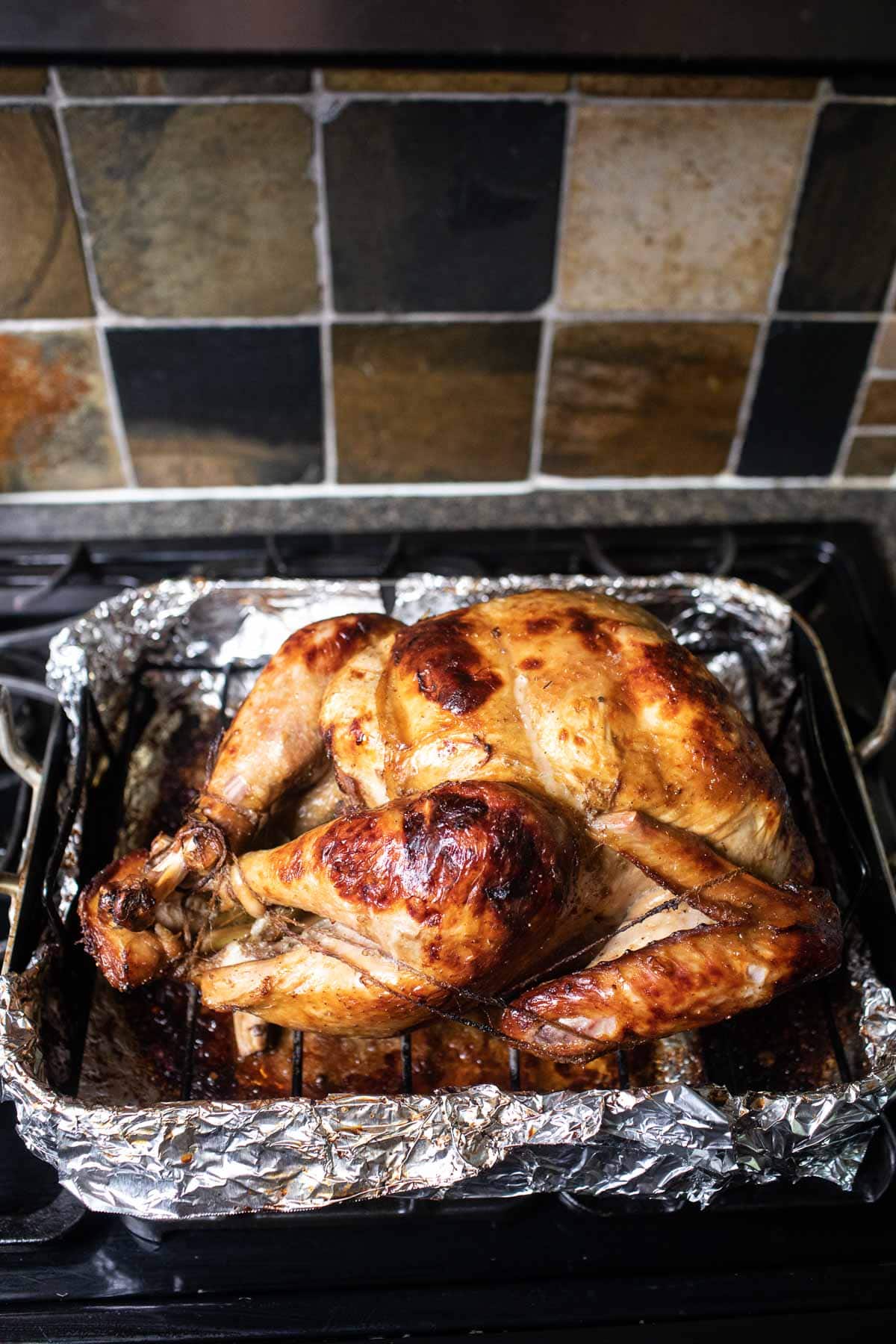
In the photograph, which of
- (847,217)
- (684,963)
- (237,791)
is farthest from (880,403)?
(237,791)

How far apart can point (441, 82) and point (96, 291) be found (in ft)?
2.18

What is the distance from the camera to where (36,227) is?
6.02 ft

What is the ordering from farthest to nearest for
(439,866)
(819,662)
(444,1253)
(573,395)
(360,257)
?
(573,395), (360,257), (819,662), (444,1253), (439,866)

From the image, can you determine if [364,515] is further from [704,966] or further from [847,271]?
[704,966]

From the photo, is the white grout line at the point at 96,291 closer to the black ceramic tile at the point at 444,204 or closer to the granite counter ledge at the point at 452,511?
the granite counter ledge at the point at 452,511

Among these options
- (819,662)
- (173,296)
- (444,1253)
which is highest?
(173,296)

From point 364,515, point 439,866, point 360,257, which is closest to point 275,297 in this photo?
point 360,257

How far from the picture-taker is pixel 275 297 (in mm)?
1951

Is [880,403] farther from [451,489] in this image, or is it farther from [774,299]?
[451,489]

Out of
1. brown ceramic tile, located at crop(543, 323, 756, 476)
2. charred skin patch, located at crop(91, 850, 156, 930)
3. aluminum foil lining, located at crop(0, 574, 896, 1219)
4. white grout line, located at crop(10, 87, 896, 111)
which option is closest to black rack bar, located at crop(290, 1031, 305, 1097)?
aluminum foil lining, located at crop(0, 574, 896, 1219)

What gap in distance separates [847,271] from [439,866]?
138 cm

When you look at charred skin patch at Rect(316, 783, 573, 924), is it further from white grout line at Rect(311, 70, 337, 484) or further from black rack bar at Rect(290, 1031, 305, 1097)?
white grout line at Rect(311, 70, 337, 484)

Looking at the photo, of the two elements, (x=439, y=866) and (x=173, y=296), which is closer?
(x=439, y=866)

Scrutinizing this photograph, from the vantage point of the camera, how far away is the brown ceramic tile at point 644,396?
2.05 metres
